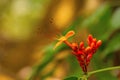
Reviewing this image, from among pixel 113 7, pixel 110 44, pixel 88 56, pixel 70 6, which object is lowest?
pixel 88 56

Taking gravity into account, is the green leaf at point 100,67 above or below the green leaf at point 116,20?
below

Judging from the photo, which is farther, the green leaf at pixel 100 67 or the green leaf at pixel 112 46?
the green leaf at pixel 112 46

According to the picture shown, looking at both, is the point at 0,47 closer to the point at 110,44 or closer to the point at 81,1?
the point at 81,1

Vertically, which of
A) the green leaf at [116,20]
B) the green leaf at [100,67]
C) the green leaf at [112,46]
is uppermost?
the green leaf at [116,20]

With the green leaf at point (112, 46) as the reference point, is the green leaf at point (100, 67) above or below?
below

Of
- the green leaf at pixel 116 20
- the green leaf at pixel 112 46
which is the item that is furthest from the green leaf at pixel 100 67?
the green leaf at pixel 116 20

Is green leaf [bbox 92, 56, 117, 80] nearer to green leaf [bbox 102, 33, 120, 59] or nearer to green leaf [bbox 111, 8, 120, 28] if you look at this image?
green leaf [bbox 102, 33, 120, 59]

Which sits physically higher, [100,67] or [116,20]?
[116,20]

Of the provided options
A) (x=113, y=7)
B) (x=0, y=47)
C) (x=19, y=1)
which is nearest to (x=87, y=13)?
(x=113, y=7)

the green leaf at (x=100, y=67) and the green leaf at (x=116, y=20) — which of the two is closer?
the green leaf at (x=100, y=67)

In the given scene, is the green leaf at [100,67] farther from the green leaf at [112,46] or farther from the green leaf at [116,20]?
the green leaf at [116,20]

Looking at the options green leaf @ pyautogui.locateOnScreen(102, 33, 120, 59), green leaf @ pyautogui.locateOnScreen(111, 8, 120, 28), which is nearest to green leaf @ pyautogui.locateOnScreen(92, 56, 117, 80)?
green leaf @ pyautogui.locateOnScreen(102, 33, 120, 59)
